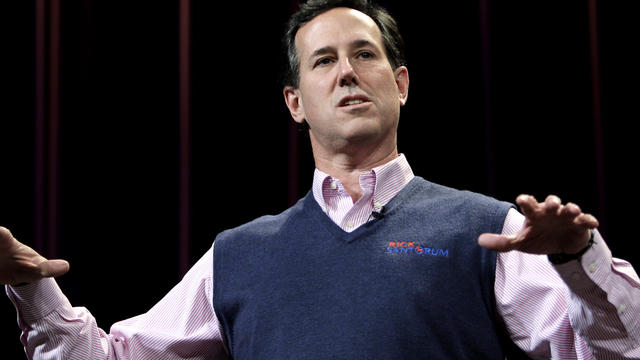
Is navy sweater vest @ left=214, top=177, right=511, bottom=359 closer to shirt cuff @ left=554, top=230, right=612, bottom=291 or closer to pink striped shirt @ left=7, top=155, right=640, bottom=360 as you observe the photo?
pink striped shirt @ left=7, top=155, right=640, bottom=360

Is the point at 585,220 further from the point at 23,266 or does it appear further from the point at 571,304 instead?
the point at 23,266

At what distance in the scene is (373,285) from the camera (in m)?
1.23

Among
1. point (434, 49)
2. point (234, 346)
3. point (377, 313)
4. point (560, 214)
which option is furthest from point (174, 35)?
point (560, 214)

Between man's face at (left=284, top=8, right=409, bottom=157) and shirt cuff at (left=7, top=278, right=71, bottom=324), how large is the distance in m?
0.62

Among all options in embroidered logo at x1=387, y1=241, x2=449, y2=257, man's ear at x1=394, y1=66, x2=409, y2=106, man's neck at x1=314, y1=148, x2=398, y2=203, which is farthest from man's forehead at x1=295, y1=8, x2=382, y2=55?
embroidered logo at x1=387, y1=241, x2=449, y2=257

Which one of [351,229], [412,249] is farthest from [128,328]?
[412,249]

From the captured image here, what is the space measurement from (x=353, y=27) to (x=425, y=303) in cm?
66

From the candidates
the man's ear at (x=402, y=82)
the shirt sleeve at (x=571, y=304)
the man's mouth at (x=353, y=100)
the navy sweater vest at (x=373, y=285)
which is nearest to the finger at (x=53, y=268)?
the navy sweater vest at (x=373, y=285)

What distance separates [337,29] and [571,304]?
0.80 m

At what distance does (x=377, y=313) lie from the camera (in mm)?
1195

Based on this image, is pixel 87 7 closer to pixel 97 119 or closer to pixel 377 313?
pixel 97 119

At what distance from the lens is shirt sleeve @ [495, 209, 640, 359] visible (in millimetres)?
Answer: 993

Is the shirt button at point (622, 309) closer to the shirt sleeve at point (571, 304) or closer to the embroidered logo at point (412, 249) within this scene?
the shirt sleeve at point (571, 304)

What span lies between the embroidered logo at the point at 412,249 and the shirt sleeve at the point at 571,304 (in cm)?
10
